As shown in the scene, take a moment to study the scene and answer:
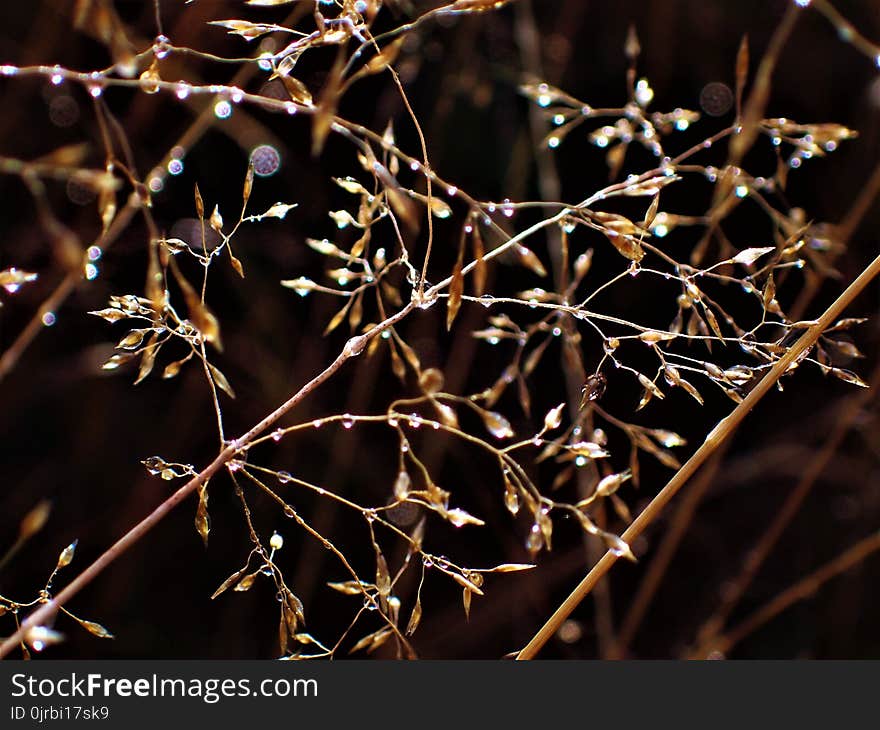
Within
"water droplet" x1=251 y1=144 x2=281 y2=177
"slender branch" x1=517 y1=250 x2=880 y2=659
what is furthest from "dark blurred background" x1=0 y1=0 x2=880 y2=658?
"slender branch" x1=517 y1=250 x2=880 y2=659

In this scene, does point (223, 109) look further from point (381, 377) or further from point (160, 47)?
point (381, 377)

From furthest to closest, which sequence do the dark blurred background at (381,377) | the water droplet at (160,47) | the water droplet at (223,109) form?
the dark blurred background at (381,377) < the water droplet at (223,109) < the water droplet at (160,47)

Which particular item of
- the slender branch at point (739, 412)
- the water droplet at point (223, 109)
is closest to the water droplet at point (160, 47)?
the water droplet at point (223, 109)

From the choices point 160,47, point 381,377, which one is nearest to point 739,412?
point 160,47

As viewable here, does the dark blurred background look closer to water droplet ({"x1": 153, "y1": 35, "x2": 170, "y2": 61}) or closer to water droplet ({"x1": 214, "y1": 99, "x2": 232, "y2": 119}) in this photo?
water droplet ({"x1": 214, "y1": 99, "x2": 232, "y2": 119})

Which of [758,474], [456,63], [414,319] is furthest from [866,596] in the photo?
[456,63]

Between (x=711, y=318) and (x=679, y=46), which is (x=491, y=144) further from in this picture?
(x=711, y=318)

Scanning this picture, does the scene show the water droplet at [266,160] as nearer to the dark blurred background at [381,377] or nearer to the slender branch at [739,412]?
the dark blurred background at [381,377]

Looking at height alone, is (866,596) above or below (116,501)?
below
